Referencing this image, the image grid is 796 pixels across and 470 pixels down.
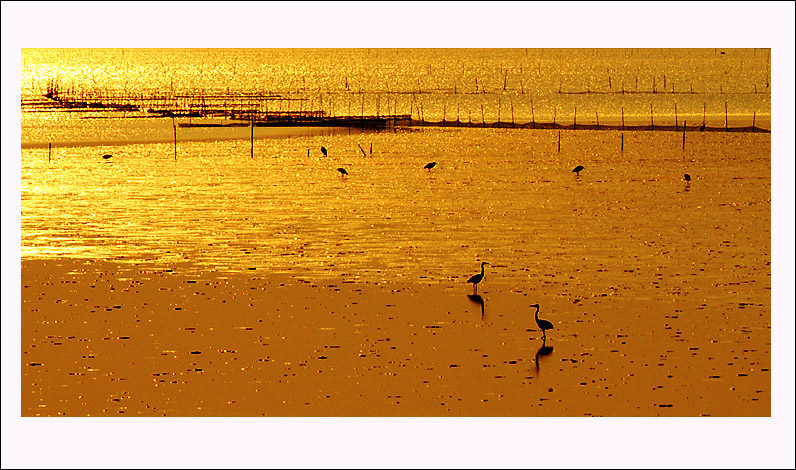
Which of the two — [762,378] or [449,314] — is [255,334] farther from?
[762,378]

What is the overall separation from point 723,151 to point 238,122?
2022 cm

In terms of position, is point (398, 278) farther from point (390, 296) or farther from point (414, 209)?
point (414, 209)

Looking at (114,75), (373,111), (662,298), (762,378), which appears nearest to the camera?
(762,378)

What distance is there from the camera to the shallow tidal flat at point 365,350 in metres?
15.6

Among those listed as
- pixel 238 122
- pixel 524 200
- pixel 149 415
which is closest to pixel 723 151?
pixel 524 200

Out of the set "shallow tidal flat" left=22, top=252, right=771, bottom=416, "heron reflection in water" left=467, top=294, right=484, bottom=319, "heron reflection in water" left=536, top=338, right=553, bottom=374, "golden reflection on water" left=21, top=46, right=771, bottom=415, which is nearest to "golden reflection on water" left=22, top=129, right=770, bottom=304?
"golden reflection on water" left=21, top=46, right=771, bottom=415

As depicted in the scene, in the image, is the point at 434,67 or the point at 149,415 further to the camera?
the point at 434,67

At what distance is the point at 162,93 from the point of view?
2692 inches

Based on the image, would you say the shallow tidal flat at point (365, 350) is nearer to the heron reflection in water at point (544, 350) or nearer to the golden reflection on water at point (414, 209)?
the heron reflection in water at point (544, 350)

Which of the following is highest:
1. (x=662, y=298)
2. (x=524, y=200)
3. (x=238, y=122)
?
(x=238, y=122)

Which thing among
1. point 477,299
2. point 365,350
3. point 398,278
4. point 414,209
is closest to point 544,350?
point 365,350

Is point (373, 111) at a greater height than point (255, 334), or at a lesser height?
greater

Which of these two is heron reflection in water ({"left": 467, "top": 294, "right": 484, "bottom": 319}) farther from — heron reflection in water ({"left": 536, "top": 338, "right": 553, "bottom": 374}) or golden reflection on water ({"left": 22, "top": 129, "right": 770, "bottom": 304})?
heron reflection in water ({"left": 536, "top": 338, "right": 553, "bottom": 374})

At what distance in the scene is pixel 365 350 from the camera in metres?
17.5
